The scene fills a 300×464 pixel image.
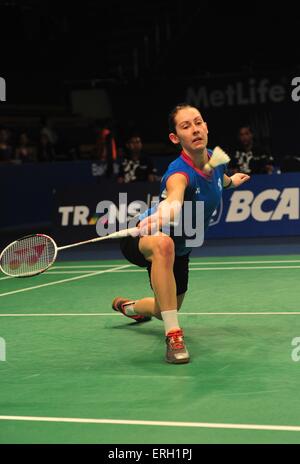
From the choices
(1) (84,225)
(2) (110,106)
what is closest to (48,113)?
(2) (110,106)

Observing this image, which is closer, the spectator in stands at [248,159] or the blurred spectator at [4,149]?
the spectator in stands at [248,159]

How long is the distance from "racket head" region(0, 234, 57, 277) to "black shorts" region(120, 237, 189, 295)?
518mm

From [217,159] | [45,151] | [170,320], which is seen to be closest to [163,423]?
[170,320]

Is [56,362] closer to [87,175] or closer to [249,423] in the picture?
[249,423]

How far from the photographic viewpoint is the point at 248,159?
41.0 feet

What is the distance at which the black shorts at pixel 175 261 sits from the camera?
226 inches

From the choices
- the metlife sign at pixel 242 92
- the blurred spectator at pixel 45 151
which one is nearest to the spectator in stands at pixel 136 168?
the blurred spectator at pixel 45 151

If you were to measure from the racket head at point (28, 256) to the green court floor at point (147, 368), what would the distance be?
1.75 ft

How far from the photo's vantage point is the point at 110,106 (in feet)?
65.6

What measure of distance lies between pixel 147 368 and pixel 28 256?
1.23 m

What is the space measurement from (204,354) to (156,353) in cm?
32

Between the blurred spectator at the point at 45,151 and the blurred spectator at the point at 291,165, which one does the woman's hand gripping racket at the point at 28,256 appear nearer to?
the blurred spectator at the point at 291,165

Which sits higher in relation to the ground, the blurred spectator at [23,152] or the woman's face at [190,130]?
the woman's face at [190,130]

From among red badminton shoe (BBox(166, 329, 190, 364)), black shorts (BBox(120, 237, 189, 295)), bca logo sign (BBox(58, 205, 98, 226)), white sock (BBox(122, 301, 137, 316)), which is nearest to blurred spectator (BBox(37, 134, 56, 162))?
bca logo sign (BBox(58, 205, 98, 226))
